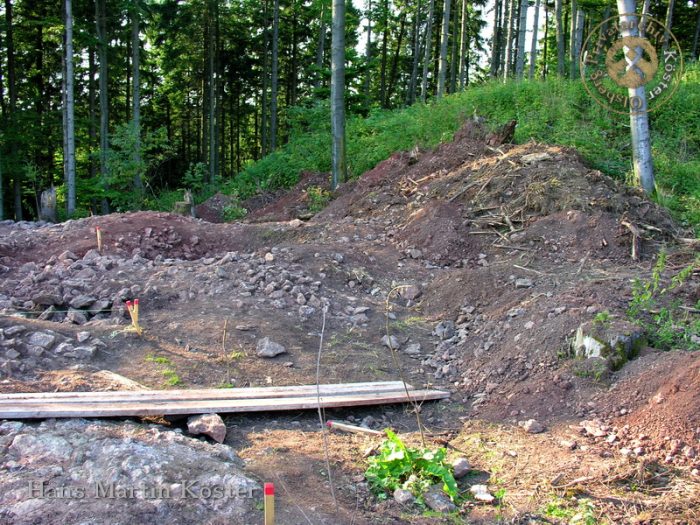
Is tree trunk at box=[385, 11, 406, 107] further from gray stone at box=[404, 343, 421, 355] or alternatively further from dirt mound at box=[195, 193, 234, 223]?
gray stone at box=[404, 343, 421, 355]

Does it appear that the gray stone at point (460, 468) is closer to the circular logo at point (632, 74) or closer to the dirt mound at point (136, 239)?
the dirt mound at point (136, 239)

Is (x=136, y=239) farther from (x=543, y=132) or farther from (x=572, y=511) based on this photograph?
(x=543, y=132)

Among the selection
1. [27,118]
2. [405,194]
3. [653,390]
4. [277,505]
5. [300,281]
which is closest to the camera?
[277,505]

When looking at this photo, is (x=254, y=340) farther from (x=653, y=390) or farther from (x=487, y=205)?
(x=487, y=205)

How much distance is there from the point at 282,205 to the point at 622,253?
8281mm

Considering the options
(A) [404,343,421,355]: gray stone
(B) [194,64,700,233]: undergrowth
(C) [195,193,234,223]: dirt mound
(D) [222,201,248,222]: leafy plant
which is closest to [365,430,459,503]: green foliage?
(A) [404,343,421,355]: gray stone

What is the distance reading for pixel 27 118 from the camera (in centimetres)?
1708

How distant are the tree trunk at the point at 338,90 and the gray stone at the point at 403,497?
31.8 ft

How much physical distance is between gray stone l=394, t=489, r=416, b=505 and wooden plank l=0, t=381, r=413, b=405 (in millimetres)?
1388

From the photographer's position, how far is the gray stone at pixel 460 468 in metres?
3.57

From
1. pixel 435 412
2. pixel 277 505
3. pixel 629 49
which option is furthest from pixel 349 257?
pixel 629 49

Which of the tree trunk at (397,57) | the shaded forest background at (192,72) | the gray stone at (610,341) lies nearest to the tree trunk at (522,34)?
the shaded forest background at (192,72)

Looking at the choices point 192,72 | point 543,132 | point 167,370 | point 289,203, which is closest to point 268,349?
point 167,370

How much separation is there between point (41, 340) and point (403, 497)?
3.52m
